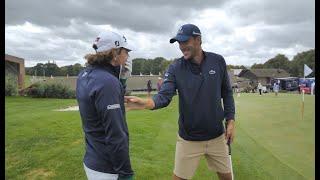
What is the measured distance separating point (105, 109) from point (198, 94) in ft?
6.28

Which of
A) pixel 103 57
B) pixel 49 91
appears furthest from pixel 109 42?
pixel 49 91

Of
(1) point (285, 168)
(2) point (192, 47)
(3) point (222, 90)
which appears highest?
(2) point (192, 47)

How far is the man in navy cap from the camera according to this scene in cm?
562

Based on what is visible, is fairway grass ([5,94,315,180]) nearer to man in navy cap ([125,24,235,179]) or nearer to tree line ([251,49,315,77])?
man in navy cap ([125,24,235,179])

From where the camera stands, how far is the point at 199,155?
5.86 meters

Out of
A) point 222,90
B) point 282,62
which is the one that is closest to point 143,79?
point 222,90

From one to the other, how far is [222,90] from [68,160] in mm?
4851

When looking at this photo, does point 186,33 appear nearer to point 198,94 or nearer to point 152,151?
point 198,94

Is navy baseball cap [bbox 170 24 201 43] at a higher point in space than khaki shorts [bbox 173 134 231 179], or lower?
higher

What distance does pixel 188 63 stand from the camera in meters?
5.80

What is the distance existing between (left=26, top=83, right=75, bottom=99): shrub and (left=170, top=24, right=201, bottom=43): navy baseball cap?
127 feet

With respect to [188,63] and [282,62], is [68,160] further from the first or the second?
[282,62]

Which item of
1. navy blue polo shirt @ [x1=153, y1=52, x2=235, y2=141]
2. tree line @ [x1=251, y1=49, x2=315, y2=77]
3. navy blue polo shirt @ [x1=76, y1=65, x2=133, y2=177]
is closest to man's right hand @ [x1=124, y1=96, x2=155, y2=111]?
navy blue polo shirt @ [x1=153, y1=52, x2=235, y2=141]
